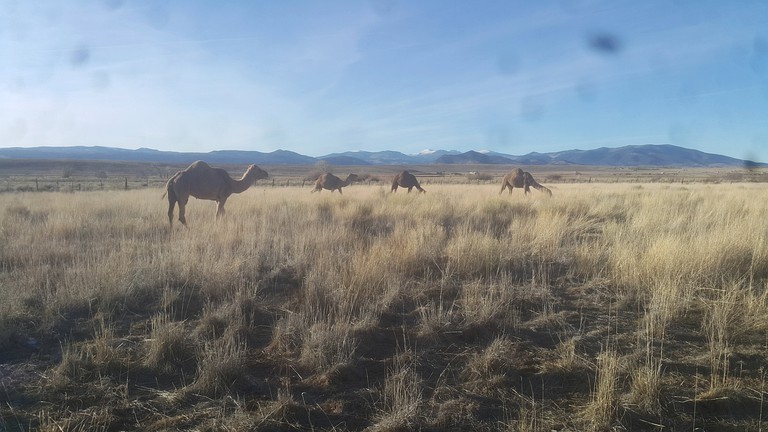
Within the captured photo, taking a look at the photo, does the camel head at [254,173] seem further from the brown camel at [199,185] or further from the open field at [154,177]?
the open field at [154,177]

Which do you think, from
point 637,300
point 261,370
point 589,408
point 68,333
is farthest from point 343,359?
point 637,300

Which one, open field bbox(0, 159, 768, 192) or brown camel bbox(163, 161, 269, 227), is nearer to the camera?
brown camel bbox(163, 161, 269, 227)

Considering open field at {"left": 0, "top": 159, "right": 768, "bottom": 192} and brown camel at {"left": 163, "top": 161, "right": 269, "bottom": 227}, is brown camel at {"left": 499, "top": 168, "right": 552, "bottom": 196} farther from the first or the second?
open field at {"left": 0, "top": 159, "right": 768, "bottom": 192}

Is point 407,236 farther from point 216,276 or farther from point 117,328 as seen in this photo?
point 117,328

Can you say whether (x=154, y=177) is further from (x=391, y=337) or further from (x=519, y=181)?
(x=391, y=337)

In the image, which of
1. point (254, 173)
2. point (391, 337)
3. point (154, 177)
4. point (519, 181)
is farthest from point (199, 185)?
point (154, 177)

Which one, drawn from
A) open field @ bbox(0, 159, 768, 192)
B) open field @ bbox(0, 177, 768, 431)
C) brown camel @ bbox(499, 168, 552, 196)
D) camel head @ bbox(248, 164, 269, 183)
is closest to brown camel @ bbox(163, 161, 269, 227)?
camel head @ bbox(248, 164, 269, 183)

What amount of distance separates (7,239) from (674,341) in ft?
38.9

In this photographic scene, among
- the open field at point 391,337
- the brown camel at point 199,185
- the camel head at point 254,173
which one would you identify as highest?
the camel head at point 254,173

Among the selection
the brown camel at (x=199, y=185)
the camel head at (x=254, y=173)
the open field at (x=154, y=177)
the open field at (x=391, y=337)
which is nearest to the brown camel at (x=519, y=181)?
the camel head at (x=254, y=173)

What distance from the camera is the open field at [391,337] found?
3330 mm

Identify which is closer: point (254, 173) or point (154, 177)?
point (254, 173)

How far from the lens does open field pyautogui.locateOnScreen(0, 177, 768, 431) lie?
3.33 metres

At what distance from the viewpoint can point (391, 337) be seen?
15.4ft
